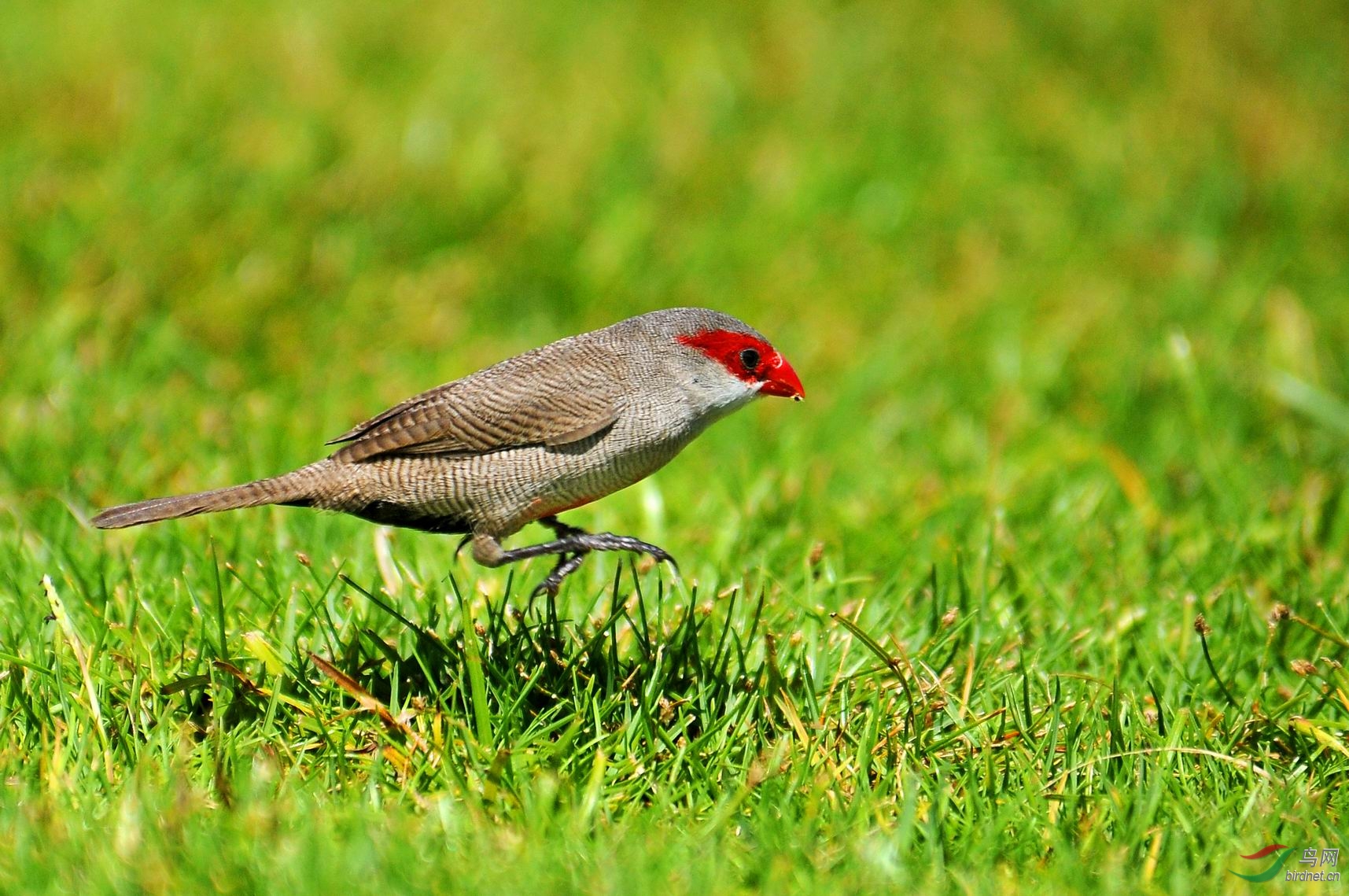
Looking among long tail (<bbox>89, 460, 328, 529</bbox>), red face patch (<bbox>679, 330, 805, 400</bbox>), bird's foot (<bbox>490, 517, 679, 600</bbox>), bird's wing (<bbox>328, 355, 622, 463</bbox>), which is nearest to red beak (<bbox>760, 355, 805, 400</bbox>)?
red face patch (<bbox>679, 330, 805, 400</bbox>)

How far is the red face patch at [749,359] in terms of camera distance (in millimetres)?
3781

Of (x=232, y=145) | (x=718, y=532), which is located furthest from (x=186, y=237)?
(x=718, y=532)

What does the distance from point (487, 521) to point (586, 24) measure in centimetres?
624

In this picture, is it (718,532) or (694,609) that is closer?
(694,609)

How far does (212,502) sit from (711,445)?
9.04 feet

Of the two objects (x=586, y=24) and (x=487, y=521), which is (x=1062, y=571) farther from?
(x=586, y=24)

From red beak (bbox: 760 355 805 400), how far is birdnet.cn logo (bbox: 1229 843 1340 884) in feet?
5.26

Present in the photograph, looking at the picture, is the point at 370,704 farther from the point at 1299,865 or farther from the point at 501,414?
the point at 1299,865

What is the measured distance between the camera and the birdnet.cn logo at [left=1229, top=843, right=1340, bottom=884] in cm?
302

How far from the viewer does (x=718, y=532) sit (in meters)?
4.75

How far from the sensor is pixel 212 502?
3.58m

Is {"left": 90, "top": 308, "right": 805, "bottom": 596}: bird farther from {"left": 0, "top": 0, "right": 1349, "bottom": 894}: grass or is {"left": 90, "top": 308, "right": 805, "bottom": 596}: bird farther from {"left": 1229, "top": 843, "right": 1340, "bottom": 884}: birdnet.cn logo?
{"left": 1229, "top": 843, "right": 1340, "bottom": 884}: birdnet.cn logo

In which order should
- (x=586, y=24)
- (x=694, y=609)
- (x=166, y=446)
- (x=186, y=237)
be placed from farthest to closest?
1. (x=586, y=24)
2. (x=186, y=237)
3. (x=166, y=446)
4. (x=694, y=609)

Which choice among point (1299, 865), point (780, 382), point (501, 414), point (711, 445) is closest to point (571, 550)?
point (501, 414)
